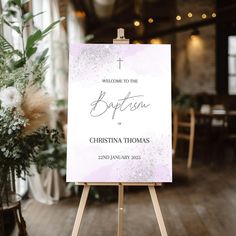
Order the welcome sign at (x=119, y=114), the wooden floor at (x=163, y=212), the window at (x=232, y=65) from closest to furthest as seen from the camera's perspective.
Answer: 1. the welcome sign at (x=119, y=114)
2. the wooden floor at (x=163, y=212)
3. the window at (x=232, y=65)

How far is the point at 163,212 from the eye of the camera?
157 inches

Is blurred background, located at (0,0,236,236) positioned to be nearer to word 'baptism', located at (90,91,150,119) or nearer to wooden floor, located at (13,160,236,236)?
wooden floor, located at (13,160,236,236)

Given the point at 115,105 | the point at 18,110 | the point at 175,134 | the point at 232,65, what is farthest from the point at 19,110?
the point at 232,65

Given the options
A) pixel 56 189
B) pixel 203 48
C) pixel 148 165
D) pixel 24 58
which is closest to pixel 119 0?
pixel 203 48

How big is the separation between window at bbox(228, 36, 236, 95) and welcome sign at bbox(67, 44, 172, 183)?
7.61m

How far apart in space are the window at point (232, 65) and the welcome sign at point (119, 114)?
25.0 ft

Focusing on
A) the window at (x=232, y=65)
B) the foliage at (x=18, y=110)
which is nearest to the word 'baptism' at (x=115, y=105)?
the foliage at (x=18, y=110)

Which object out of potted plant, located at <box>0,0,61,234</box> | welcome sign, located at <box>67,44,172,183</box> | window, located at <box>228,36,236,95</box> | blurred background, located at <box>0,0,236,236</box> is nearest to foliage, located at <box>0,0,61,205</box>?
potted plant, located at <box>0,0,61,234</box>

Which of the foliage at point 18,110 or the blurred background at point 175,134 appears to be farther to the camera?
the blurred background at point 175,134

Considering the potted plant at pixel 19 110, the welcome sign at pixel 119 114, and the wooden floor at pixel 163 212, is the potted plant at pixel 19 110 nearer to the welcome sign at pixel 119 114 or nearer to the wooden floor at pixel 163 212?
the welcome sign at pixel 119 114

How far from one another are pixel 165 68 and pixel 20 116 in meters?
0.93

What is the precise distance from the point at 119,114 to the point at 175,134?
4.29 m

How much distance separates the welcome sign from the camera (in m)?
2.59

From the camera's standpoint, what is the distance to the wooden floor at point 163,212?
136 inches
